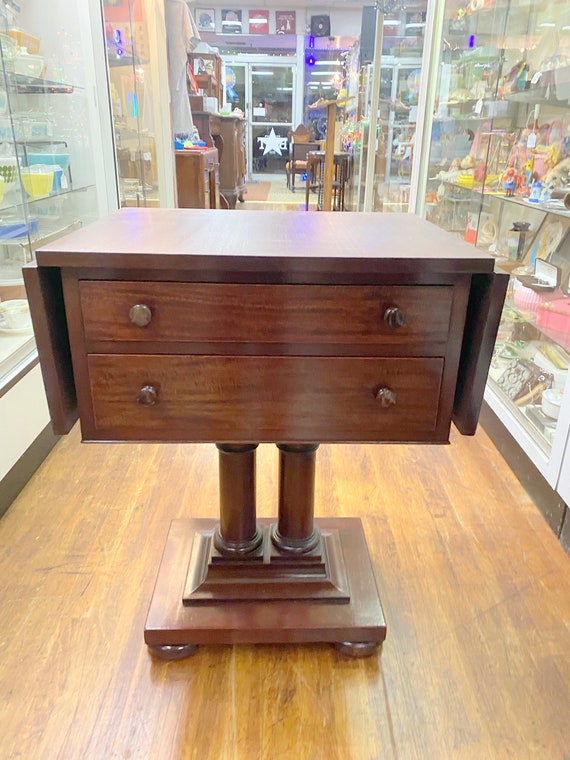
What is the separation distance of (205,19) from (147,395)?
11124 mm

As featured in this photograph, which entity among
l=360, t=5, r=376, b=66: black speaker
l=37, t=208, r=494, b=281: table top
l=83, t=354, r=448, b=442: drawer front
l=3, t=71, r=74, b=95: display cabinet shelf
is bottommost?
l=83, t=354, r=448, b=442: drawer front

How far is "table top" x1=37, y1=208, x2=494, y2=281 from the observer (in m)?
0.82

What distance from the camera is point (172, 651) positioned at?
1.18 metres

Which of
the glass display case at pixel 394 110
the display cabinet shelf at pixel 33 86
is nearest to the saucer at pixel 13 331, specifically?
the display cabinet shelf at pixel 33 86

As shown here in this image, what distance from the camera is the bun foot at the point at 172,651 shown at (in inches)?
46.4

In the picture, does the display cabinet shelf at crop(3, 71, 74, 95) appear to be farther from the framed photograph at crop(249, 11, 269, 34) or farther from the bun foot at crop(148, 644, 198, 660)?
the framed photograph at crop(249, 11, 269, 34)

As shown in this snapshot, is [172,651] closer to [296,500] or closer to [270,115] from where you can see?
[296,500]

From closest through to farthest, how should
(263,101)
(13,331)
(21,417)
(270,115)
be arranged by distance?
(21,417), (13,331), (263,101), (270,115)

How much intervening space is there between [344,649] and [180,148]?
417 cm

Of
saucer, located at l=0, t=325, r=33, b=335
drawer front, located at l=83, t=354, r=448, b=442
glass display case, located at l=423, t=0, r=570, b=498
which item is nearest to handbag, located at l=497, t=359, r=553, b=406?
glass display case, located at l=423, t=0, r=570, b=498

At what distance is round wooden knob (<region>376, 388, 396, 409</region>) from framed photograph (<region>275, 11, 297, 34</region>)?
1112cm

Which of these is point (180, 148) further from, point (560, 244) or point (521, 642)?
point (521, 642)

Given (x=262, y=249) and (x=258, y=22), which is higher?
(x=258, y=22)

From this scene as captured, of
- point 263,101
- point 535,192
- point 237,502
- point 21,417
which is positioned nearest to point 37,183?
point 21,417
